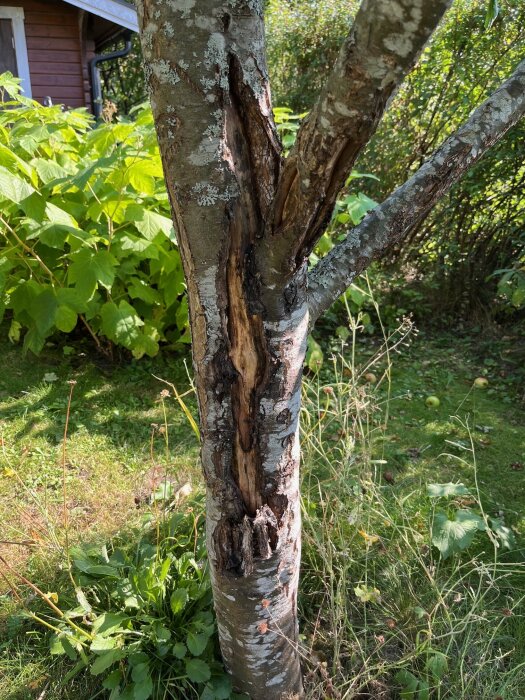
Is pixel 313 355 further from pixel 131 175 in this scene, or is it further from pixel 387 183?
pixel 387 183

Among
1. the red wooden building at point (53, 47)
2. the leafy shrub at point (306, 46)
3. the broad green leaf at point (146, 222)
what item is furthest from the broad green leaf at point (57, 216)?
the red wooden building at point (53, 47)

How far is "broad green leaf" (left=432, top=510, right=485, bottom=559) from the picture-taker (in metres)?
1.93

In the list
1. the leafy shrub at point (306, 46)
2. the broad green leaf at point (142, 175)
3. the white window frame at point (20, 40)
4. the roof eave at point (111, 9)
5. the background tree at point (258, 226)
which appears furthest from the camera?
the white window frame at point (20, 40)

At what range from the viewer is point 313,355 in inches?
139

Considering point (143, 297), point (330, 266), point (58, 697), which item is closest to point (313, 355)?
point (143, 297)

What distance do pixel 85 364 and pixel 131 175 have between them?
1615 millimetres

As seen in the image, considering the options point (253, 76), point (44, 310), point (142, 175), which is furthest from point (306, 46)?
point (253, 76)

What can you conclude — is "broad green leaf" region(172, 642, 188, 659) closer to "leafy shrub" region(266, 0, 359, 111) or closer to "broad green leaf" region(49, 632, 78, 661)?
"broad green leaf" region(49, 632, 78, 661)

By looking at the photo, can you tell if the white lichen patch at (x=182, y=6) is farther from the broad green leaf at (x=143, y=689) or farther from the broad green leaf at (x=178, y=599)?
the broad green leaf at (x=143, y=689)

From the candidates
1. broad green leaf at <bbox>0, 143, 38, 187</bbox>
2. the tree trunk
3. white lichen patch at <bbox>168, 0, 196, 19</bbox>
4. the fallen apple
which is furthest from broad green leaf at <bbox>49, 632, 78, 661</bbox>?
the fallen apple

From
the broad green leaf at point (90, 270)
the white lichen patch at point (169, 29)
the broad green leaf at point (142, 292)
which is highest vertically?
the white lichen patch at point (169, 29)

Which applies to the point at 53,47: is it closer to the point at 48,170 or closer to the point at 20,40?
the point at 20,40

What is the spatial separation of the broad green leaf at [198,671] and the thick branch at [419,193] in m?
1.16

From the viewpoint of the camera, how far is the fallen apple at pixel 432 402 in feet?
11.9
